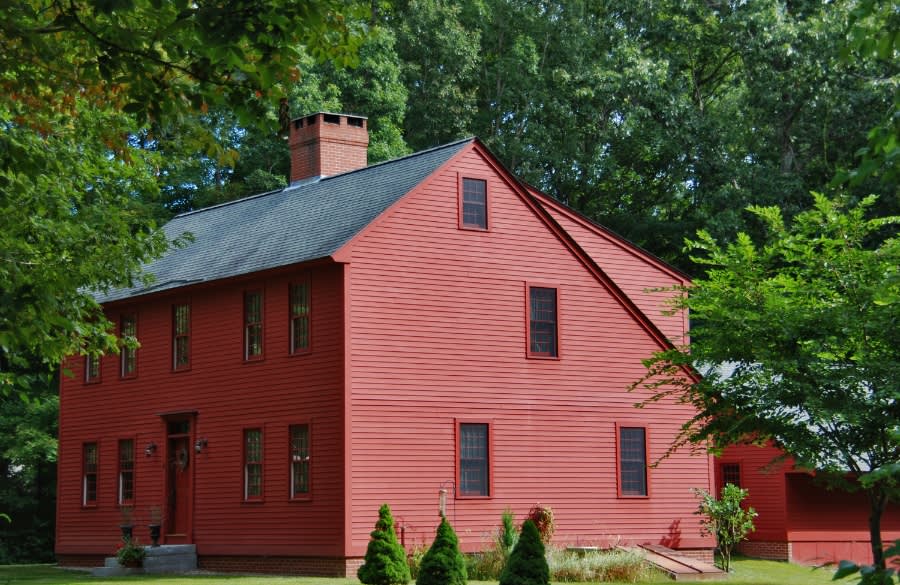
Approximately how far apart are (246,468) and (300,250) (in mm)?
4827

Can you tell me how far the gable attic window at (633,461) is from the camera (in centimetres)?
3069

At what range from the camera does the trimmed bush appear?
866 inches

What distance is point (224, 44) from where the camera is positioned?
10445mm

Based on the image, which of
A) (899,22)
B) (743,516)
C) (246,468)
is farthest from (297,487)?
(899,22)

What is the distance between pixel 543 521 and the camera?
28.5 m

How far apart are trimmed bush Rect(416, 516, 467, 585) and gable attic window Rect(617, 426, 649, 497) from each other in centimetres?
896

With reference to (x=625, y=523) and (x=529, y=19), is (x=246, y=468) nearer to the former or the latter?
(x=625, y=523)

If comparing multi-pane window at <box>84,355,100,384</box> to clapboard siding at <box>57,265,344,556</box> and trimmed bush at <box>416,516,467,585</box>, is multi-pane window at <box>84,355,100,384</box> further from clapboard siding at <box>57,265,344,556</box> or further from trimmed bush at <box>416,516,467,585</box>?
trimmed bush at <box>416,516,467,585</box>

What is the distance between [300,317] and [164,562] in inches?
245

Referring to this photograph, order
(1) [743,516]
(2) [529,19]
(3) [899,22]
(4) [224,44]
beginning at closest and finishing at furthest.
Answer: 1. (3) [899,22]
2. (4) [224,44]
3. (1) [743,516]
4. (2) [529,19]

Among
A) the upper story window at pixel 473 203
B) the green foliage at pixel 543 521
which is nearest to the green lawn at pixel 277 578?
the green foliage at pixel 543 521

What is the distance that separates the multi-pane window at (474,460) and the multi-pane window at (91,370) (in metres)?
10.7

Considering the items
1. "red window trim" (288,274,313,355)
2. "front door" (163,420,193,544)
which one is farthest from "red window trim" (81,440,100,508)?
"red window trim" (288,274,313,355)

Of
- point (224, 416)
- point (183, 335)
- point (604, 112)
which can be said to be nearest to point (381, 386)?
point (224, 416)
